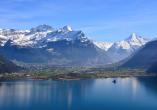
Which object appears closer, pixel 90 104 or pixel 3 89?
pixel 90 104

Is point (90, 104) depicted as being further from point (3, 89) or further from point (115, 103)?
point (3, 89)

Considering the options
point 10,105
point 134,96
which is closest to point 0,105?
point 10,105

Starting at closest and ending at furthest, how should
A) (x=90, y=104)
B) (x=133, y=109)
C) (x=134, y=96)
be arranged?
(x=133, y=109), (x=90, y=104), (x=134, y=96)

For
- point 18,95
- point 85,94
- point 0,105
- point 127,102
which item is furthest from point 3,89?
point 127,102

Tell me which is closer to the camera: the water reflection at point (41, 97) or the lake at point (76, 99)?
the lake at point (76, 99)

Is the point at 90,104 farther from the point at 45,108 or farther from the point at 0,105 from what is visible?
the point at 0,105

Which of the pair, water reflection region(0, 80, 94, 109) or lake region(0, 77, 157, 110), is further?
water reflection region(0, 80, 94, 109)

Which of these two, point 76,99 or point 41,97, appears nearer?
point 76,99

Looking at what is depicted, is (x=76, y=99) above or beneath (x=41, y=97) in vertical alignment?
beneath

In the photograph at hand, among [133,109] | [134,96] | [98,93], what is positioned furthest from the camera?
[98,93]
